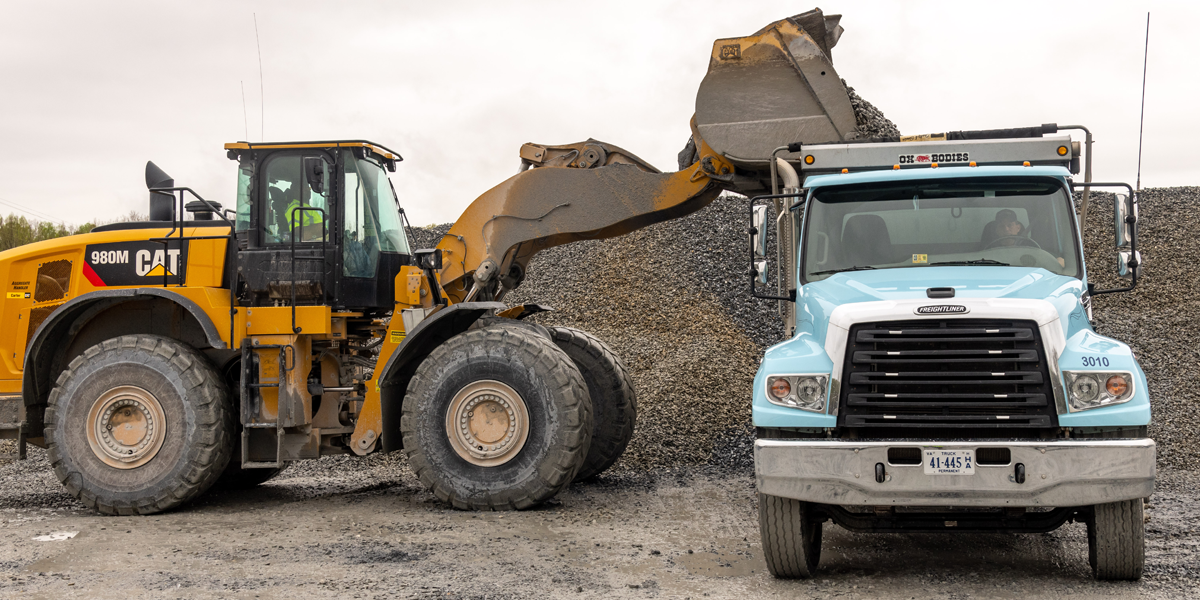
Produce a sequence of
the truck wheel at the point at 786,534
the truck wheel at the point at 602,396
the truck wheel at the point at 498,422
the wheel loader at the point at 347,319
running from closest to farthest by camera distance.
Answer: the truck wheel at the point at 786,534 < the truck wheel at the point at 498,422 < the wheel loader at the point at 347,319 < the truck wheel at the point at 602,396

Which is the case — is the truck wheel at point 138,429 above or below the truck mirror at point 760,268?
below

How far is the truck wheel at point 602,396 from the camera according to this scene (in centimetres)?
1014

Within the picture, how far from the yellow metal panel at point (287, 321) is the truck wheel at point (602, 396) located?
2205mm

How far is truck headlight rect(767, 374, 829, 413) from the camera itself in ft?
19.5

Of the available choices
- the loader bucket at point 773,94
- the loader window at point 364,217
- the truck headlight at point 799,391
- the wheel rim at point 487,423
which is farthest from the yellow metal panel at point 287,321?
the truck headlight at point 799,391

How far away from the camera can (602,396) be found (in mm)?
10133

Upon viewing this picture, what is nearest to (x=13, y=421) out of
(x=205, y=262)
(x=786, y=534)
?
(x=205, y=262)

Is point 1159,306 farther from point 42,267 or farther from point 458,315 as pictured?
point 42,267

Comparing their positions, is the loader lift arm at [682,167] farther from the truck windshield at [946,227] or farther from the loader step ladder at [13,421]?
the loader step ladder at [13,421]

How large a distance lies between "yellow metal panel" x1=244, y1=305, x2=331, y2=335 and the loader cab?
19cm

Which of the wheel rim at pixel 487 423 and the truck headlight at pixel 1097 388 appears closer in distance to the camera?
the truck headlight at pixel 1097 388

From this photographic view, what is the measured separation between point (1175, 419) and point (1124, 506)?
23.4ft

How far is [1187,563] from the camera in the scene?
6.38 metres

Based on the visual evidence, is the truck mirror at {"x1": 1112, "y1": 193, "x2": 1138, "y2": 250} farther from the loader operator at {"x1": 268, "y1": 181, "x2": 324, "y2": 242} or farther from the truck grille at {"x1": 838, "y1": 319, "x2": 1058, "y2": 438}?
the loader operator at {"x1": 268, "y1": 181, "x2": 324, "y2": 242}
